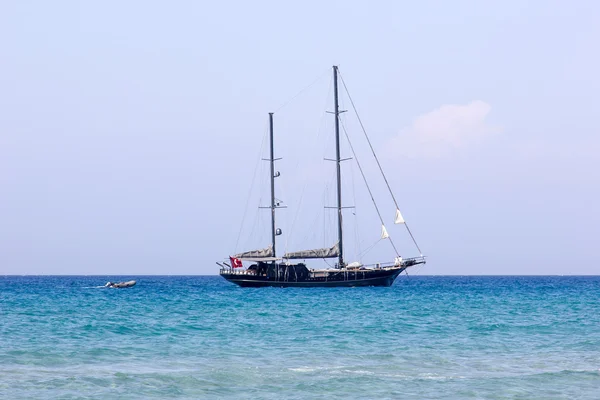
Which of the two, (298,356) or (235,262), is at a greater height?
(235,262)

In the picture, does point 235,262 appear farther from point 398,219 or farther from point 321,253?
point 398,219

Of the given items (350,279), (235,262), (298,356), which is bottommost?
(298,356)

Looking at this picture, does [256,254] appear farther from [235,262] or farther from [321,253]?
[321,253]

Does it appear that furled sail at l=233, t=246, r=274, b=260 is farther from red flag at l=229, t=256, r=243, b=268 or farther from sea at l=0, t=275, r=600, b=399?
sea at l=0, t=275, r=600, b=399

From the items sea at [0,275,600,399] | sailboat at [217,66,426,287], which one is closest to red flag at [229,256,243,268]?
sailboat at [217,66,426,287]

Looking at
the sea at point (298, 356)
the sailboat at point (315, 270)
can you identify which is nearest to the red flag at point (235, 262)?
the sailboat at point (315, 270)

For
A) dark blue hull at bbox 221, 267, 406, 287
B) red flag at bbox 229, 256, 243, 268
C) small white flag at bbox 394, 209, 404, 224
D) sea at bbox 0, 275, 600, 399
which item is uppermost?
small white flag at bbox 394, 209, 404, 224

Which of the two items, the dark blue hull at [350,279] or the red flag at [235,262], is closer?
the dark blue hull at [350,279]

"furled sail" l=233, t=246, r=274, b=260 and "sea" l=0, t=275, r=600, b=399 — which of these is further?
"furled sail" l=233, t=246, r=274, b=260

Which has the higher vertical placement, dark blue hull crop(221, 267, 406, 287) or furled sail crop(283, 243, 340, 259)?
furled sail crop(283, 243, 340, 259)

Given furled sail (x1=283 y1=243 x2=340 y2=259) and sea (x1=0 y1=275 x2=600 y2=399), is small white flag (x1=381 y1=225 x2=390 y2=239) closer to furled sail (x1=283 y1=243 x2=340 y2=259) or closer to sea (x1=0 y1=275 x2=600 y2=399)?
furled sail (x1=283 y1=243 x2=340 y2=259)

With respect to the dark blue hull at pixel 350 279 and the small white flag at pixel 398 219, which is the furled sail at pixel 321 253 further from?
the small white flag at pixel 398 219

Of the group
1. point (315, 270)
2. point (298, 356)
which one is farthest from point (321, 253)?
point (298, 356)

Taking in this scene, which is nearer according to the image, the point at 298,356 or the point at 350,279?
the point at 298,356
